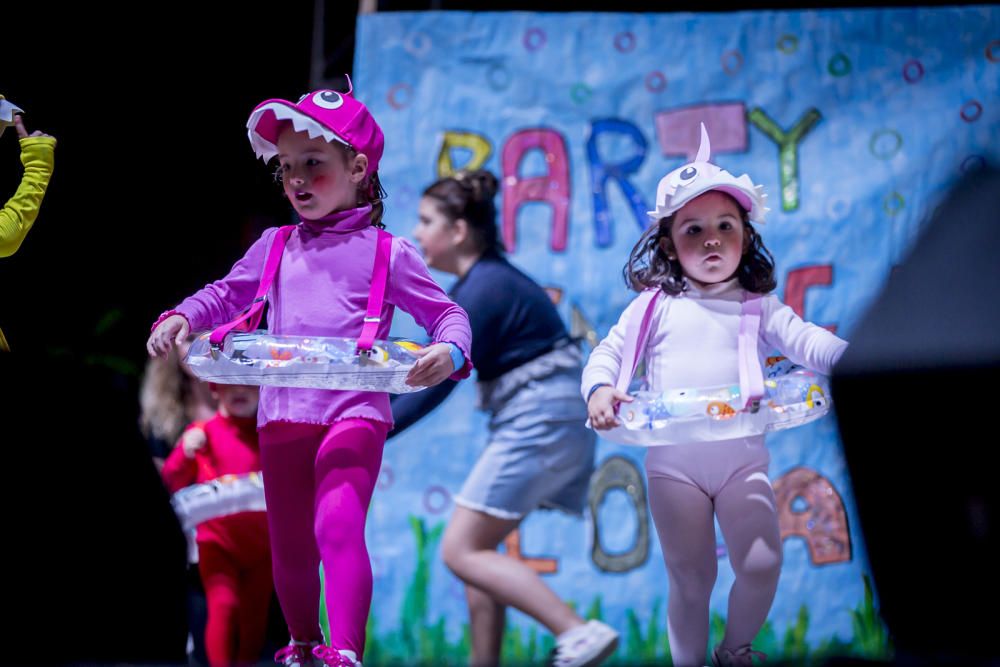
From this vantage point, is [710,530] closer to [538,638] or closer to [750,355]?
[750,355]

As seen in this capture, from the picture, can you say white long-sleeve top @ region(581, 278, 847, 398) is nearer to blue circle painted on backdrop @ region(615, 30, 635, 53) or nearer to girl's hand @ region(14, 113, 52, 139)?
girl's hand @ region(14, 113, 52, 139)

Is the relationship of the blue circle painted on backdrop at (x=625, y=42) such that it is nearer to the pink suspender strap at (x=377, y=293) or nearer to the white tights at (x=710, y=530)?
the pink suspender strap at (x=377, y=293)

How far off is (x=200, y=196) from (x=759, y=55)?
6.83 ft

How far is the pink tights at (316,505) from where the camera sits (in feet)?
8.22

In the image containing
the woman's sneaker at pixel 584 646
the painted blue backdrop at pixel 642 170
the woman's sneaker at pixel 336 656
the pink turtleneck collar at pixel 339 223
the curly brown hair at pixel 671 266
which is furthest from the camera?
the painted blue backdrop at pixel 642 170

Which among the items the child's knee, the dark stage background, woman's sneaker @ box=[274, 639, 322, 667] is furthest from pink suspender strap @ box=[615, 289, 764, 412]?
the dark stage background

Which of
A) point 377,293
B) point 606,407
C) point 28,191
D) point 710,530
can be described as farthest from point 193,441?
point 710,530

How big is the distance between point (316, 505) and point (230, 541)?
107 centimetres

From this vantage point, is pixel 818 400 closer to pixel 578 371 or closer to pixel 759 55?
pixel 578 371

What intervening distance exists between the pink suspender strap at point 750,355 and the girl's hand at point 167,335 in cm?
126

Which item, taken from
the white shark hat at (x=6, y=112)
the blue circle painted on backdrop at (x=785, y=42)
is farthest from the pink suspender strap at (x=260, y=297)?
the blue circle painted on backdrop at (x=785, y=42)

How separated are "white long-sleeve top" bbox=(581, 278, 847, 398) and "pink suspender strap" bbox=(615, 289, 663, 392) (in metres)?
0.02

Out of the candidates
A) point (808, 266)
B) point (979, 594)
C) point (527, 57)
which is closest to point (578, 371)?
point (808, 266)

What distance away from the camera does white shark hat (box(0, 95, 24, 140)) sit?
280cm
